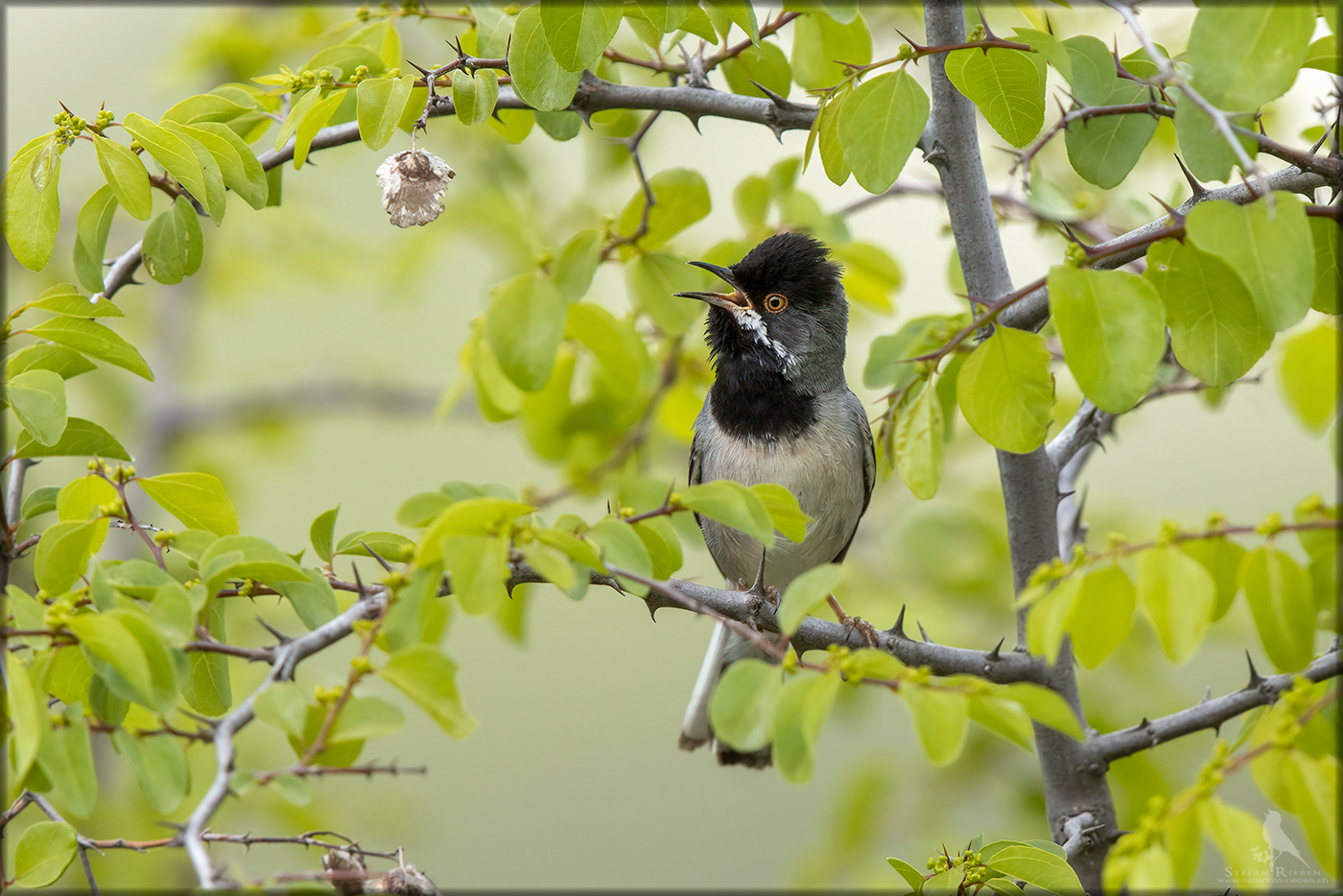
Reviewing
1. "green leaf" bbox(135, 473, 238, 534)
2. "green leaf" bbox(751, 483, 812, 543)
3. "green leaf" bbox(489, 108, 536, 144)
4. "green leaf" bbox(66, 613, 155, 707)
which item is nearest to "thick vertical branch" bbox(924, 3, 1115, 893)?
"green leaf" bbox(751, 483, 812, 543)

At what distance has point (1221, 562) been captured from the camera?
1753mm

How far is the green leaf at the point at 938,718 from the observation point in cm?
160

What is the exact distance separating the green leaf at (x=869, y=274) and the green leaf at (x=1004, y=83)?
174 cm

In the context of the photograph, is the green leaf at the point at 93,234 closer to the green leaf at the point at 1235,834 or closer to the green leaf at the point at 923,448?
the green leaf at the point at 923,448

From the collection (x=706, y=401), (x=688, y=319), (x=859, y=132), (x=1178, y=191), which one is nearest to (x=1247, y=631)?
(x=1178, y=191)

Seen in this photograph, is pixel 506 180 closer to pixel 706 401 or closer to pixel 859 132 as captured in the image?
pixel 706 401

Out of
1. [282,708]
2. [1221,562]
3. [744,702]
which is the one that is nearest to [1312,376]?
[1221,562]

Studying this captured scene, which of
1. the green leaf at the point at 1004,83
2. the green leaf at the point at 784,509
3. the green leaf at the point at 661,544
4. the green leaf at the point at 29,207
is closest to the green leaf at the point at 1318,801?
the green leaf at the point at 784,509

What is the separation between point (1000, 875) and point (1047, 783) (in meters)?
1.00

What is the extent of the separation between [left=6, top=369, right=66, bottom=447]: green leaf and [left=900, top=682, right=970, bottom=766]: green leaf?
188 cm

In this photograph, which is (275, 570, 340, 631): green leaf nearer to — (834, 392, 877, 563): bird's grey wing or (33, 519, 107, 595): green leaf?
(33, 519, 107, 595): green leaf

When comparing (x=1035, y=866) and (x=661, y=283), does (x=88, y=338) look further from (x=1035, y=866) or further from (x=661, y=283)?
(x=1035, y=866)

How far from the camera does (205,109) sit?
277cm

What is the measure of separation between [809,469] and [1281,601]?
2.62 metres
